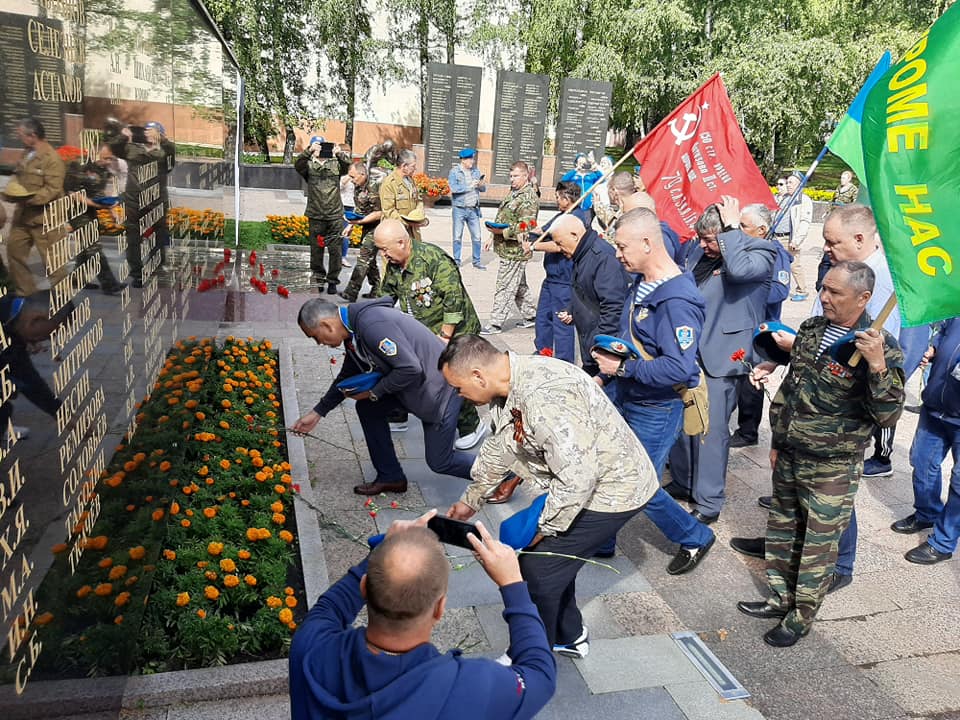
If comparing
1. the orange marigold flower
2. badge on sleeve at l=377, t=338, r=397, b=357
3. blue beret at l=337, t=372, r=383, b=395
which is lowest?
the orange marigold flower

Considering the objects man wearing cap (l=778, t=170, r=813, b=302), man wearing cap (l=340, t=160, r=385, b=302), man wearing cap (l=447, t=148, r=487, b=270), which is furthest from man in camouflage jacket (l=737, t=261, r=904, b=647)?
man wearing cap (l=447, t=148, r=487, b=270)

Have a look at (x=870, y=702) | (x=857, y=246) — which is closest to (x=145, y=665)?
(x=870, y=702)

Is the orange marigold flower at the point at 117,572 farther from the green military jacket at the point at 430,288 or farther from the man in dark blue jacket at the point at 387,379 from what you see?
the green military jacket at the point at 430,288

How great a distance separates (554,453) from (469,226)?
1160 centimetres

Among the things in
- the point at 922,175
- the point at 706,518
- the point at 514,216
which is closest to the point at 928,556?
the point at 706,518

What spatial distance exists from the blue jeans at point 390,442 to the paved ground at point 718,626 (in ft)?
0.91

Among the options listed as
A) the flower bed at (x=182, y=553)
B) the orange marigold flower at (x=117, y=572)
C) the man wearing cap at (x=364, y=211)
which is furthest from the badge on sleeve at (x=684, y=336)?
the man wearing cap at (x=364, y=211)

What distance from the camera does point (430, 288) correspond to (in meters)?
6.11

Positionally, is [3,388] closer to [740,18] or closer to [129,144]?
[129,144]

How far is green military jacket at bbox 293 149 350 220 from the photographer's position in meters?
11.1

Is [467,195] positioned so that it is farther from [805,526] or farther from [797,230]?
[805,526]

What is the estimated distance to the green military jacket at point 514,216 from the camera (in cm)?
1004

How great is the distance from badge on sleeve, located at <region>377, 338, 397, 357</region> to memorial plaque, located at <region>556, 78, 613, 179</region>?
18.4m

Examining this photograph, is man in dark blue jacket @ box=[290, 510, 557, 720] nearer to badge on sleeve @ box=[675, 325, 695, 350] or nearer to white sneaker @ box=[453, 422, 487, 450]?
badge on sleeve @ box=[675, 325, 695, 350]
